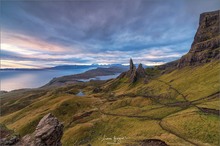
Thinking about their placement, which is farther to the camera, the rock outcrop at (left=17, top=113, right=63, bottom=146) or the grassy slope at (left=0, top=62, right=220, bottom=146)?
the grassy slope at (left=0, top=62, right=220, bottom=146)

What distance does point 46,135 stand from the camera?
1604 inches

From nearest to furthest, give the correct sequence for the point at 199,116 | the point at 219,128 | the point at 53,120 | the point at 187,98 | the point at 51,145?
Result: the point at 51,145
the point at 53,120
the point at 219,128
the point at 199,116
the point at 187,98

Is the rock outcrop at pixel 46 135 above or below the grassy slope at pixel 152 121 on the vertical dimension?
above

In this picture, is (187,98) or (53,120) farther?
(187,98)

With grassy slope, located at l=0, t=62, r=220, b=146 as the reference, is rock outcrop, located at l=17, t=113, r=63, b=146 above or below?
above

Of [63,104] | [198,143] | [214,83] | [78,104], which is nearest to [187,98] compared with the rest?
[214,83]

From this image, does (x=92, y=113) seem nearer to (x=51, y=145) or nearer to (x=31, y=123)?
(x=31, y=123)

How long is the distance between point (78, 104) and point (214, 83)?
122387 millimetres

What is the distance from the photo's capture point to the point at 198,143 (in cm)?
6244

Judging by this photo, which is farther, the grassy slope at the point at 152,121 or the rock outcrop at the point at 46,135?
the grassy slope at the point at 152,121

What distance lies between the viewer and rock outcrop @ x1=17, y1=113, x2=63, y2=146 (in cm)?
3948

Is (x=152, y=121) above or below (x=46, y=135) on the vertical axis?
below

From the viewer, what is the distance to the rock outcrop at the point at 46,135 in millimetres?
39481

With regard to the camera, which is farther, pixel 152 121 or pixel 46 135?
pixel 152 121
